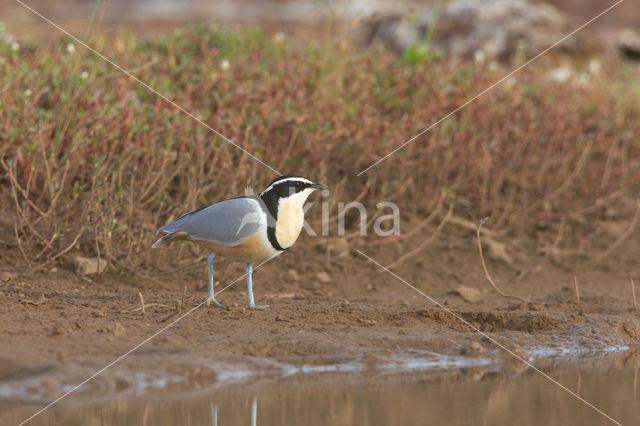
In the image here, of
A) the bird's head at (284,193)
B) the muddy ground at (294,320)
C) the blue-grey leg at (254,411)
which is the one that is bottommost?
the blue-grey leg at (254,411)

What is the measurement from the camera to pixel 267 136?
8.27 meters

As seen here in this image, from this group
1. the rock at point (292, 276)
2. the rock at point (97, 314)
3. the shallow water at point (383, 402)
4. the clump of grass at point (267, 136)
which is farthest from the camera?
the rock at point (292, 276)

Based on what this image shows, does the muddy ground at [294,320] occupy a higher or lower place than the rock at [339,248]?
lower

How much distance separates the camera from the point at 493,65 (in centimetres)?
1055

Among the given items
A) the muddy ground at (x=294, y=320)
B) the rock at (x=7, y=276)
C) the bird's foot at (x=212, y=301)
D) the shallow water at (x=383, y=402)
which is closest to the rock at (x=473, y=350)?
the muddy ground at (x=294, y=320)

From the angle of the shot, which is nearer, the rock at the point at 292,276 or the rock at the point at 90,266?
the rock at the point at 90,266

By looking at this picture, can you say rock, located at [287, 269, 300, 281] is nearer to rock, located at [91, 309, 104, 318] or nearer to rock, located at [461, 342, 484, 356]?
rock, located at [91, 309, 104, 318]

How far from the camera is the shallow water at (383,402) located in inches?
179

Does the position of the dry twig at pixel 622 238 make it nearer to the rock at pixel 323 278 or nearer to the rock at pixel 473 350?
the rock at pixel 323 278

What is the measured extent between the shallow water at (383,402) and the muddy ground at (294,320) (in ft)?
0.57

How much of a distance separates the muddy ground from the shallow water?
0.17m

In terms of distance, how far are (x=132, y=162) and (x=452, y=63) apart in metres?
4.46

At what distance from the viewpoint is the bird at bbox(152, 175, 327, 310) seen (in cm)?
590

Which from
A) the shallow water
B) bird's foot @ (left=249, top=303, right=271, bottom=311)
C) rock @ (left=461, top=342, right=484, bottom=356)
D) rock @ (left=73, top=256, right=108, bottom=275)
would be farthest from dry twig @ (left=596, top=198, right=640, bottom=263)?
rock @ (left=73, top=256, right=108, bottom=275)
